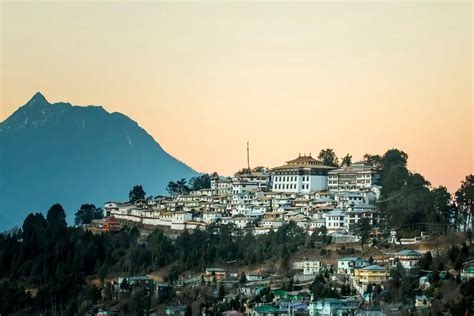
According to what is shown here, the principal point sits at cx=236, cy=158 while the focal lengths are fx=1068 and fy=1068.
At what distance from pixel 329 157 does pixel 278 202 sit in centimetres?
715

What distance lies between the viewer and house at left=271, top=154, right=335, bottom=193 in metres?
53.6

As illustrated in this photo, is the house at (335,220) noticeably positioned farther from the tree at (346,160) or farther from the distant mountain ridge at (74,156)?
the distant mountain ridge at (74,156)

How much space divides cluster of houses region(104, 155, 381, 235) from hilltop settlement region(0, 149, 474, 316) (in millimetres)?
76

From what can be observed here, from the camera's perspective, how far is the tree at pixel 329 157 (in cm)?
5753

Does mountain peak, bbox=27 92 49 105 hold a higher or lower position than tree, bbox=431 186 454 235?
higher

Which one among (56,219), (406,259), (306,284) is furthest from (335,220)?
(56,219)

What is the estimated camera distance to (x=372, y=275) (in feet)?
125

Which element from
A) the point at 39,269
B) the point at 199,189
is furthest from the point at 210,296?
the point at 199,189

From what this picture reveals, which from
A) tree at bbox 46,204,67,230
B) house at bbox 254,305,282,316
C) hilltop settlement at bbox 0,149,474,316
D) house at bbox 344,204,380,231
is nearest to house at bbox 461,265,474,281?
hilltop settlement at bbox 0,149,474,316

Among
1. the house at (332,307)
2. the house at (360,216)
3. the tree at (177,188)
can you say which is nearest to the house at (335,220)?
the house at (360,216)

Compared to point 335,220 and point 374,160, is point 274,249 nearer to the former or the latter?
point 335,220

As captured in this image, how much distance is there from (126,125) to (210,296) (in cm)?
9113

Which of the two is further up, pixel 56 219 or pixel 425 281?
pixel 56 219

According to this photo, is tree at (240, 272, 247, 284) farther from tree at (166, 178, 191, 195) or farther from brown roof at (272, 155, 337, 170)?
tree at (166, 178, 191, 195)
